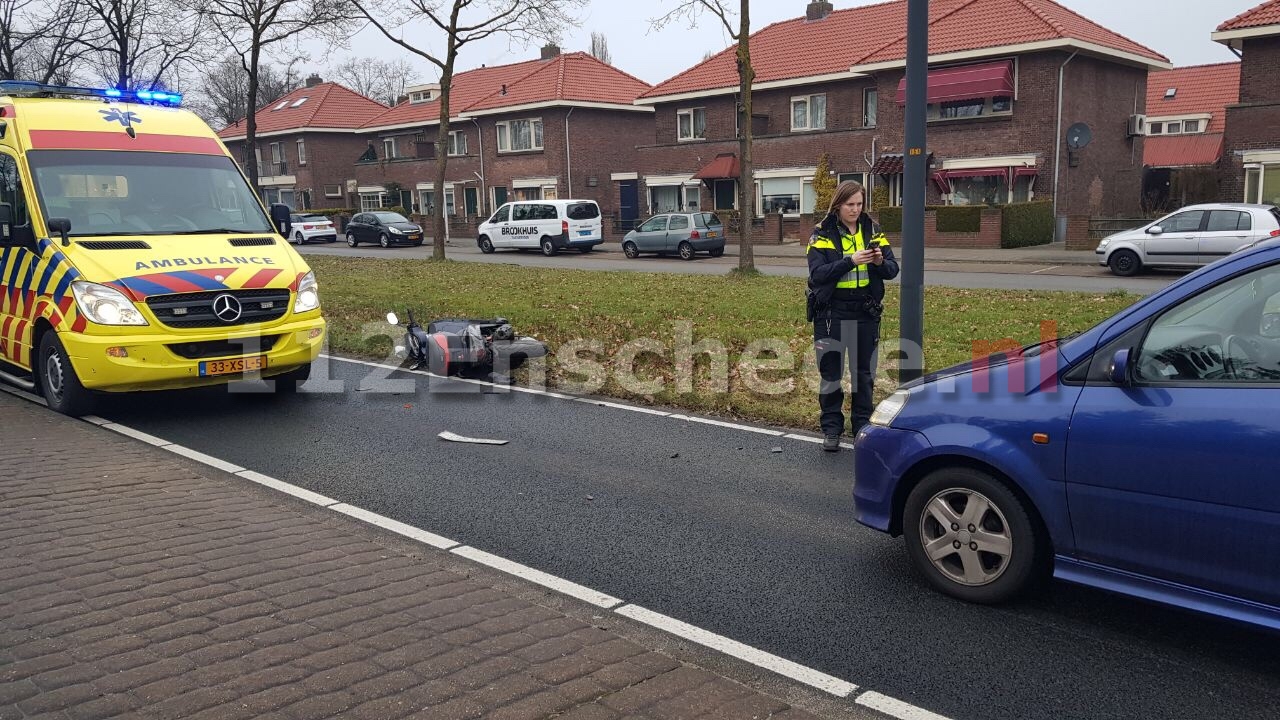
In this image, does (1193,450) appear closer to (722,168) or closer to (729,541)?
(729,541)

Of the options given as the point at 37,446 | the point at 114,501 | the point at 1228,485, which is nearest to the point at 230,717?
the point at 114,501

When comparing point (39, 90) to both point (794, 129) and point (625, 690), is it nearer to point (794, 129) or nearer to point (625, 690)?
point (625, 690)

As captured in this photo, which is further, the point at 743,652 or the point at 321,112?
the point at 321,112

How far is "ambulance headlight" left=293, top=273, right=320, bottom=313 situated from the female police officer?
14.9 ft

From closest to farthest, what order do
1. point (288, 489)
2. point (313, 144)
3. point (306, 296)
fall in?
point (288, 489) < point (306, 296) < point (313, 144)

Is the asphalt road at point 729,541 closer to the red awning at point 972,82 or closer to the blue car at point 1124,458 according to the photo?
the blue car at point 1124,458

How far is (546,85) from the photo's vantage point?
49.3 m

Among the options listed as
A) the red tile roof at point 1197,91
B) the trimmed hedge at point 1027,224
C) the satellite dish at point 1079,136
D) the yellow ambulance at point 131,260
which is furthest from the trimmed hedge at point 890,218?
the red tile roof at point 1197,91

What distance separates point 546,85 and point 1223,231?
34848 millimetres

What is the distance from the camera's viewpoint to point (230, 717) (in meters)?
3.52

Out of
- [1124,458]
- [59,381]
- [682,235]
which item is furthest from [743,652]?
[682,235]

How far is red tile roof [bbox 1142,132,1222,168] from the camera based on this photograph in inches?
1895

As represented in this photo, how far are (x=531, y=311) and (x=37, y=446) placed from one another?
323 inches

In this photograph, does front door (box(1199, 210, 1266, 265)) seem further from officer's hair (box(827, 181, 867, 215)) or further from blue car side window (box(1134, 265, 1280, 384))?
blue car side window (box(1134, 265, 1280, 384))
